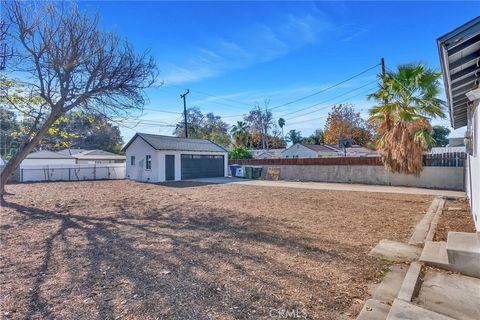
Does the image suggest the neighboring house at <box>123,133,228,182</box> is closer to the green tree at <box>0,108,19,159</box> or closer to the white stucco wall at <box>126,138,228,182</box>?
the white stucco wall at <box>126,138,228,182</box>

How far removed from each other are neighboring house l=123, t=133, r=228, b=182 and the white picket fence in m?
1.32

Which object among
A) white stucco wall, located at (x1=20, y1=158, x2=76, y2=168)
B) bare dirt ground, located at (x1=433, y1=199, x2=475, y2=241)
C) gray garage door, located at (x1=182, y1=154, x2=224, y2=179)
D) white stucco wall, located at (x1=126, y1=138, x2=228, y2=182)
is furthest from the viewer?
white stucco wall, located at (x1=20, y1=158, x2=76, y2=168)

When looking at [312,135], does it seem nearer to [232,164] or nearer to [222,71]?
[232,164]

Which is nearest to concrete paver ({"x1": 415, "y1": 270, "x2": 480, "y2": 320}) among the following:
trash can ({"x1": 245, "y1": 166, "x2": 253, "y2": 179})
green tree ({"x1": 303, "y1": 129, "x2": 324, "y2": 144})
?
trash can ({"x1": 245, "y1": 166, "x2": 253, "y2": 179})

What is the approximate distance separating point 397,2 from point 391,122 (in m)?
5.85

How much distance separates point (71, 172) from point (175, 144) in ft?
26.3

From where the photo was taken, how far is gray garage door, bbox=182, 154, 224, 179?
20.7 meters

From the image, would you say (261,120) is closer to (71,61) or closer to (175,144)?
(175,144)

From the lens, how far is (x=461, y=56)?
379cm

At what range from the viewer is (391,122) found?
12.1 m

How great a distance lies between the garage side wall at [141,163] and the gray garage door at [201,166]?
2187mm

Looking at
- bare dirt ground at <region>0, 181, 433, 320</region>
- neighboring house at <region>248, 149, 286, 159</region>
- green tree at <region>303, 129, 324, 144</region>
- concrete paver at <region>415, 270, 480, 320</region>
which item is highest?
green tree at <region>303, 129, 324, 144</region>

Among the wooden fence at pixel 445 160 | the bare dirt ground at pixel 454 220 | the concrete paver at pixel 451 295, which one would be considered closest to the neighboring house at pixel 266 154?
the wooden fence at pixel 445 160

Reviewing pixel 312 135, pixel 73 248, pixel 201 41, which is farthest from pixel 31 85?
pixel 312 135
